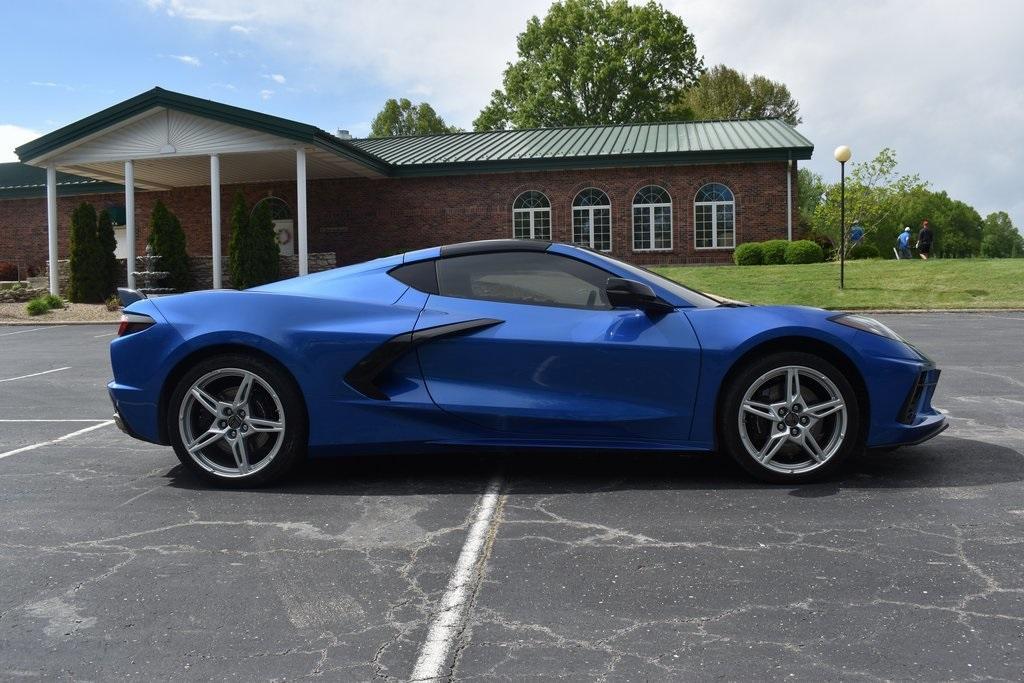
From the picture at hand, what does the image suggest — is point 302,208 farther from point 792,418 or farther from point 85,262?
point 792,418

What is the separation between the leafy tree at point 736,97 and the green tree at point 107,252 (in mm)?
47204

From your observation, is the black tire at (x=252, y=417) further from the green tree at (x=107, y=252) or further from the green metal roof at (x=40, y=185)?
the green metal roof at (x=40, y=185)

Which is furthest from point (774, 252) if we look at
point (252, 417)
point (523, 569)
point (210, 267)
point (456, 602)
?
point (456, 602)

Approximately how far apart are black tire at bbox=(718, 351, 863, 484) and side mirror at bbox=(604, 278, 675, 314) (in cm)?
53

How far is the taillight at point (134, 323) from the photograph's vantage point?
4930 mm

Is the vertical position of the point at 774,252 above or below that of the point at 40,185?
below

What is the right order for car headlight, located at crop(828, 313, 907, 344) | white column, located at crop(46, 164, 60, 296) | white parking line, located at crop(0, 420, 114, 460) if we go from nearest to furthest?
car headlight, located at crop(828, 313, 907, 344)
white parking line, located at crop(0, 420, 114, 460)
white column, located at crop(46, 164, 60, 296)

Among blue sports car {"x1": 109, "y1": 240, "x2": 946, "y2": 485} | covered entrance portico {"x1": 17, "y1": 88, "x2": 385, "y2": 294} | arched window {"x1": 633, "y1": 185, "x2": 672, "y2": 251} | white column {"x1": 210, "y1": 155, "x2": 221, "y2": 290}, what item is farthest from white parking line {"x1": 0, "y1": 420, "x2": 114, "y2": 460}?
arched window {"x1": 633, "y1": 185, "x2": 672, "y2": 251}

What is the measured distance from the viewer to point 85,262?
25312 millimetres

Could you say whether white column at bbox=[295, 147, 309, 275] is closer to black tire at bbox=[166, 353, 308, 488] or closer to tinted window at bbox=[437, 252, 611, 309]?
black tire at bbox=[166, 353, 308, 488]

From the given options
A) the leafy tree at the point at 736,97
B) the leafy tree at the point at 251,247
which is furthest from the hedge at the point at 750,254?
the leafy tree at the point at 736,97

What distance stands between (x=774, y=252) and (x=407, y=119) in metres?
55.1

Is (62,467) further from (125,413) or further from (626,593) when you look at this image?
(626,593)

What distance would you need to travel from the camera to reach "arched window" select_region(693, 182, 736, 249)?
29.6 meters
